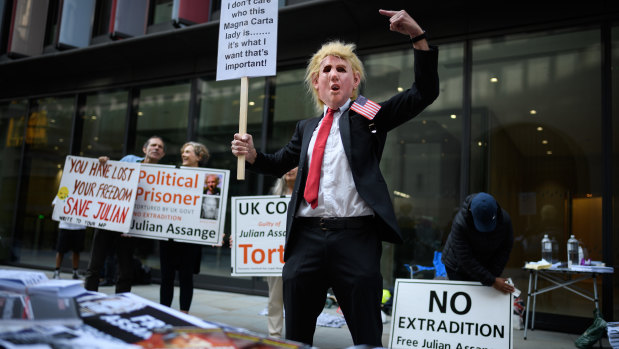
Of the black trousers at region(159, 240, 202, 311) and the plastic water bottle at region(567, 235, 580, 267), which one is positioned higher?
the plastic water bottle at region(567, 235, 580, 267)

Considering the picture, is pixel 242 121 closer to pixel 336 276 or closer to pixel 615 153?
pixel 336 276

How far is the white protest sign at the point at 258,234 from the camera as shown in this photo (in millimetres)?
4938

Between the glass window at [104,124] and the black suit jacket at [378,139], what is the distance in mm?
9245

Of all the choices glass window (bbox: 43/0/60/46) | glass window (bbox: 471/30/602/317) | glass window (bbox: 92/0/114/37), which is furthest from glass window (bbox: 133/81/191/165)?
glass window (bbox: 471/30/602/317)

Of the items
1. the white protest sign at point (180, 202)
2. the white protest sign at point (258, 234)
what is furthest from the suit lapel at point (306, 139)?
the white protest sign at point (180, 202)

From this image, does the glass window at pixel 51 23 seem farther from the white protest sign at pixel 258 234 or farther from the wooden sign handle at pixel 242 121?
the wooden sign handle at pixel 242 121

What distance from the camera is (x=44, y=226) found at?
11.3 meters

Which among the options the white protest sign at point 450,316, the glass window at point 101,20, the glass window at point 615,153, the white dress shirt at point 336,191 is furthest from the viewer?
the glass window at point 101,20

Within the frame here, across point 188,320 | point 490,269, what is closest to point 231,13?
point 188,320

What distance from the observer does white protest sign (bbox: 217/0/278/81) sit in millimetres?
2658

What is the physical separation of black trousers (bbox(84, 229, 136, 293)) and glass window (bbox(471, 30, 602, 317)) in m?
4.82

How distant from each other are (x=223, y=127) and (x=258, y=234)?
4.80m

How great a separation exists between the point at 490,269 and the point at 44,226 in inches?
419

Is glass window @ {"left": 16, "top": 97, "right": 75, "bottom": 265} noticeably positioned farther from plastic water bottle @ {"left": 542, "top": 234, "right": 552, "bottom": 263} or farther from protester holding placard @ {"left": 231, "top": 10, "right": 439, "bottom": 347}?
protester holding placard @ {"left": 231, "top": 10, "right": 439, "bottom": 347}
